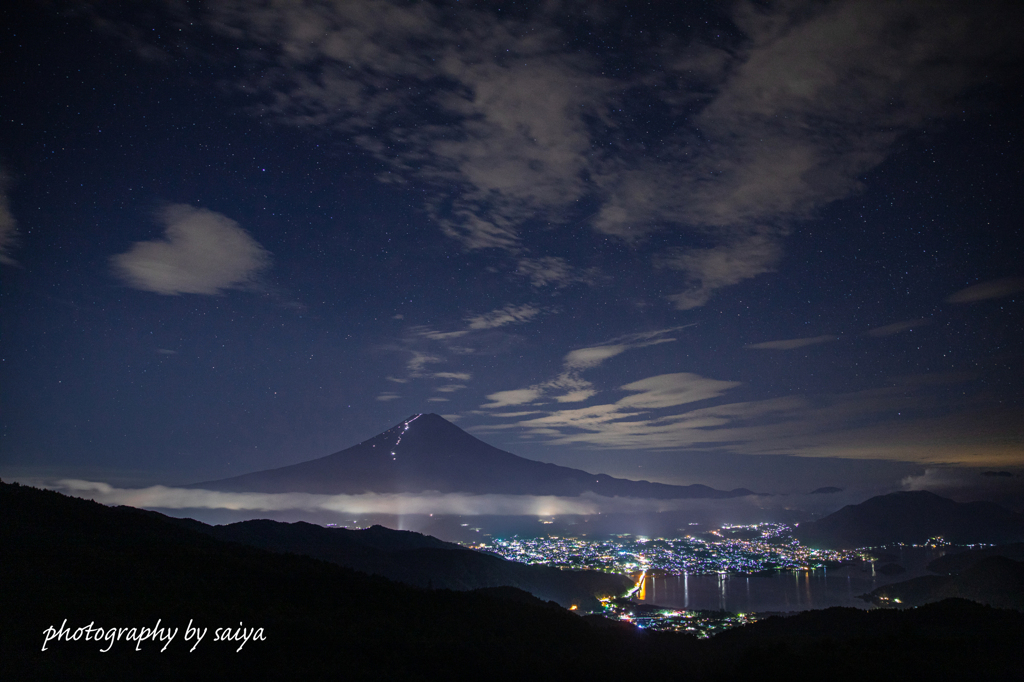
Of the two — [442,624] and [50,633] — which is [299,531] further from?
[50,633]

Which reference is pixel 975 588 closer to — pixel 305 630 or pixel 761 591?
pixel 761 591

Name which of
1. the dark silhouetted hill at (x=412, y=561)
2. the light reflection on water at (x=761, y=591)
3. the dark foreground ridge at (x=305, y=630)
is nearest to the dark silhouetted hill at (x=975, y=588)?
the light reflection on water at (x=761, y=591)

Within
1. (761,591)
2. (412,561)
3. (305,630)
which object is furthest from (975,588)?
(305,630)

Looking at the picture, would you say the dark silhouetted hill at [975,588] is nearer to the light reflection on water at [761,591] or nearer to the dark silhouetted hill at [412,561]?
the light reflection on water at [761,591]

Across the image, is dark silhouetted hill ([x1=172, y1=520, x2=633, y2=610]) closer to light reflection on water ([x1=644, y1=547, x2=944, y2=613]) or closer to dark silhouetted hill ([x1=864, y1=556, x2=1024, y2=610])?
light reflection on water ([x1=644, y1=547, x2=944, y2=613])

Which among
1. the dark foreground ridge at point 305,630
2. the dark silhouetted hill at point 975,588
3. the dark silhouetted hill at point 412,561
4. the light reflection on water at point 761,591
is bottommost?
the light reflection on water at point 761,591
